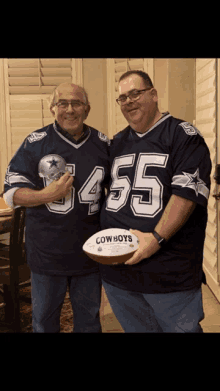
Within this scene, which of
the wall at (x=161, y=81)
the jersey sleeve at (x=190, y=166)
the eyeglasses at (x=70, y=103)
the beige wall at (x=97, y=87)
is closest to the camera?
the jersey sleeve at (x=190, y=166)

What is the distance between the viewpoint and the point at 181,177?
3.98ft

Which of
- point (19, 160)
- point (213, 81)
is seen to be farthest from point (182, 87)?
point (19, 160)

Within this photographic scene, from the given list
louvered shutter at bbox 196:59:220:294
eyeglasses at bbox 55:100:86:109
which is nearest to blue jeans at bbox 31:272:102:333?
eyeglasses at bbox 55:100:86:109

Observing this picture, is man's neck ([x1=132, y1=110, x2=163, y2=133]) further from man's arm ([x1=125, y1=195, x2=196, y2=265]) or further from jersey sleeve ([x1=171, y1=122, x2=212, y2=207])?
man's arm ([x1=125, y1=195, x2=196, y2=265])

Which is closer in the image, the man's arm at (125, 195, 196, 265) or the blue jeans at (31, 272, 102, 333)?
the man's arm at (125, 195, 196, 265)

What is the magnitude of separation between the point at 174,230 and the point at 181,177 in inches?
7.0

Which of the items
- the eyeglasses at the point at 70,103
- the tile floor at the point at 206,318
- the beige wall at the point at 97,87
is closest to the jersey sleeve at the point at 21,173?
the eyeglasses at the point at 70,103

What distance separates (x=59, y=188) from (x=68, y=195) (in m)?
0.07

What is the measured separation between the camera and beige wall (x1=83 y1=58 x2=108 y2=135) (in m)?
3.27

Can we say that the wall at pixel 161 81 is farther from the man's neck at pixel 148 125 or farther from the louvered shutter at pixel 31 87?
the man's neck at pixel 148 125

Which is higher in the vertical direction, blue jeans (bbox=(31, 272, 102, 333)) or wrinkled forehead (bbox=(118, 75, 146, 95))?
wrinkled forehead (bbox=(118, 75, 146, 95))

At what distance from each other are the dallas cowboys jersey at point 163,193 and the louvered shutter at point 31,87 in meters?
2.13

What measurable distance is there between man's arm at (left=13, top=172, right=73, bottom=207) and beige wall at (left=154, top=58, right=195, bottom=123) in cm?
156

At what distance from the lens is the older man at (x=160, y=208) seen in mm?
1229
